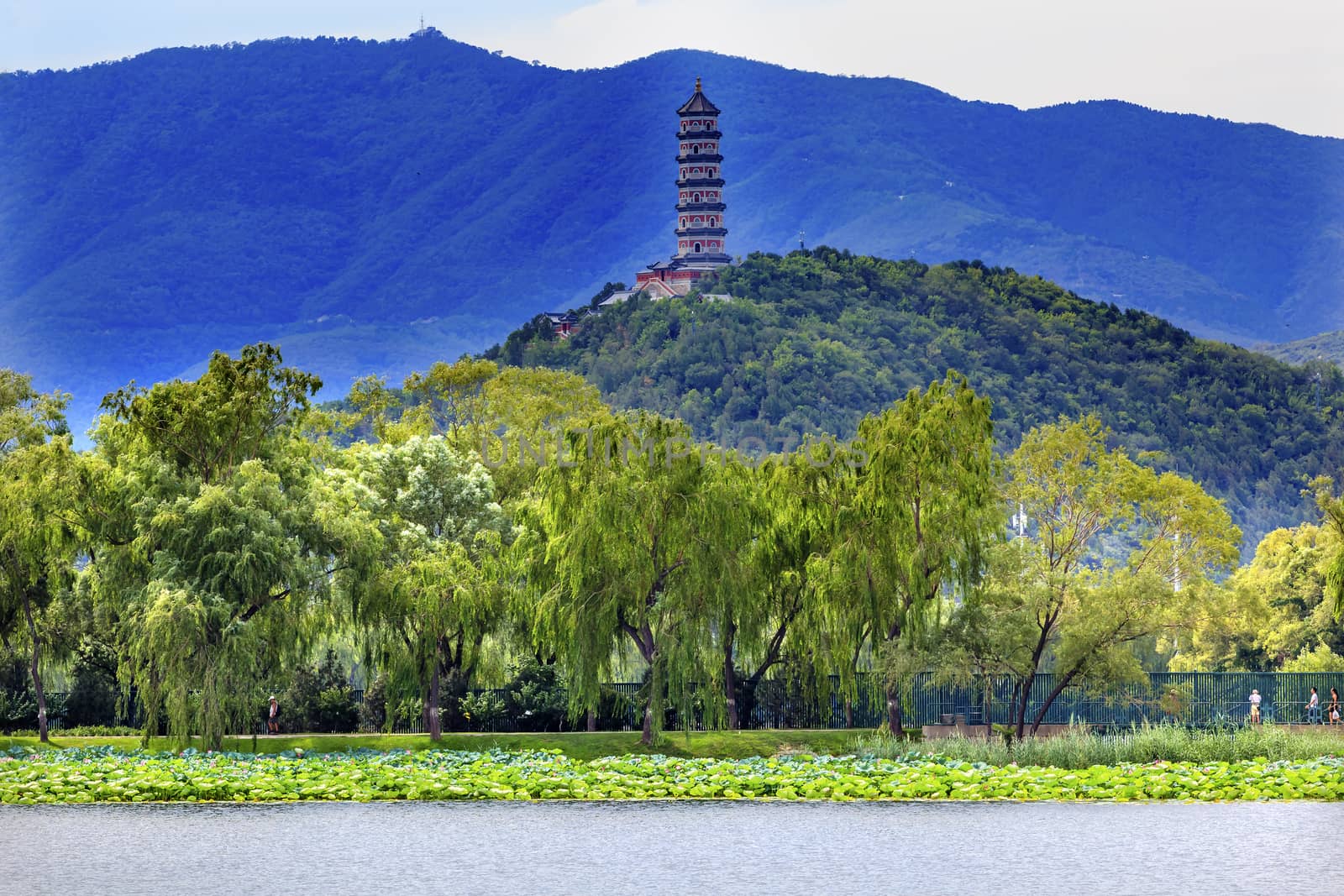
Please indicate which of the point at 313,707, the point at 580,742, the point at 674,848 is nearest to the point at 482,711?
the point at 580,742

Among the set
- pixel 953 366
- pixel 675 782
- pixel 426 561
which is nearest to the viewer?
pixel 675 782

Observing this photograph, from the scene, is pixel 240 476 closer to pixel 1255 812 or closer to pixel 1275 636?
pixel 1255 812

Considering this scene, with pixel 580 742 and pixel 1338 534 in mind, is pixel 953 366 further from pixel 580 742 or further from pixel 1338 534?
pixel 580 742

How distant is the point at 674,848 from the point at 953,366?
145 metres

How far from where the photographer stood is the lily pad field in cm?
3158

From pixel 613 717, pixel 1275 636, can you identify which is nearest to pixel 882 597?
pixel 613 717

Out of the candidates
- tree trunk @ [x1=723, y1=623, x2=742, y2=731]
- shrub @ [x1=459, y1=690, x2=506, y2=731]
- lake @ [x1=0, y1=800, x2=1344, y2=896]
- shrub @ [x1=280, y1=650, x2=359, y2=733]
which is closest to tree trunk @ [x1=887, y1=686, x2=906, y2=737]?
tree trunk @ [x1=723, y1=623, x2=742, y2=731]

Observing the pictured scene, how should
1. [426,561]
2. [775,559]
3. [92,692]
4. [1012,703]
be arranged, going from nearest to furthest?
[426,561]
[1012,703]
[775,559]
[92,692]

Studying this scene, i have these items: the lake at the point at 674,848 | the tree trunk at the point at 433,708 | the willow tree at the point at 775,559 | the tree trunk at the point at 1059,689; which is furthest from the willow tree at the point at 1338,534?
the tree trunk at the point at 433,708

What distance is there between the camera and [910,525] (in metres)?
42.2

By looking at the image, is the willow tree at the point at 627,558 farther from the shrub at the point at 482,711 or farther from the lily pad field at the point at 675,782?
the lily pad field at the point at 675,782

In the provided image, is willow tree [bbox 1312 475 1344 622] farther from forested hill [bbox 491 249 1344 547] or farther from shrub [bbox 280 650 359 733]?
forested hill [bbox 491 249 1344 547]

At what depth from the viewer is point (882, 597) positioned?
41.7 meters

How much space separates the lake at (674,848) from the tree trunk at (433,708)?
969 cm
